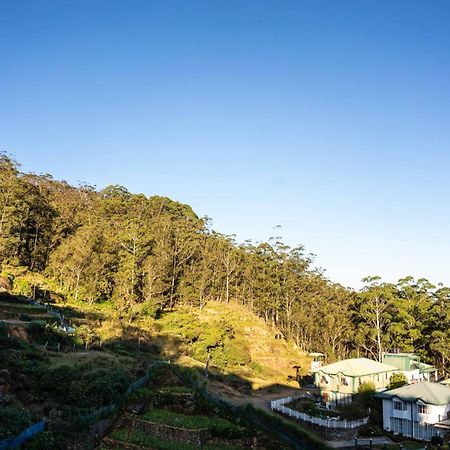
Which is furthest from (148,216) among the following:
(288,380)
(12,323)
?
(12,323)

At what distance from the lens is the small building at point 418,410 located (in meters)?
30.0

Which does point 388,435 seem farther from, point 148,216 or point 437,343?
point 148,216

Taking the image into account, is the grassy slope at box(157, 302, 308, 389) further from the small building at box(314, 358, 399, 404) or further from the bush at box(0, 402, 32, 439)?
the bush at box(0, 402, 32, 439)

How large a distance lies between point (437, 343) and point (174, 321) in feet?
98.1

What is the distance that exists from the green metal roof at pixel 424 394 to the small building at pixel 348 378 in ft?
13.1

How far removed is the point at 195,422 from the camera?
23.9 meters

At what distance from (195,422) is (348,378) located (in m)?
18.3

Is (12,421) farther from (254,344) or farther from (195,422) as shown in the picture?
(254,344)

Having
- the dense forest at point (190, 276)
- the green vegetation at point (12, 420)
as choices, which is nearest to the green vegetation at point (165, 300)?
the dense forest at point (190, 276)

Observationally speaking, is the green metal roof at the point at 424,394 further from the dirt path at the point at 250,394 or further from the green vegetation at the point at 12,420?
the green vegetation at the point at 12,420

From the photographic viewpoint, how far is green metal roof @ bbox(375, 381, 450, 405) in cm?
3034

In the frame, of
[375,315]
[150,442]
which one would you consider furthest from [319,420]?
[375,315]

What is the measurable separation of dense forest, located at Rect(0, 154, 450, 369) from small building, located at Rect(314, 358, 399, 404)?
533 inches

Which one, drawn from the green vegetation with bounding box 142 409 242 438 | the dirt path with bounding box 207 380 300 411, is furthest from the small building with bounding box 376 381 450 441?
the green vegetation with bounding box 142 409 242 438
